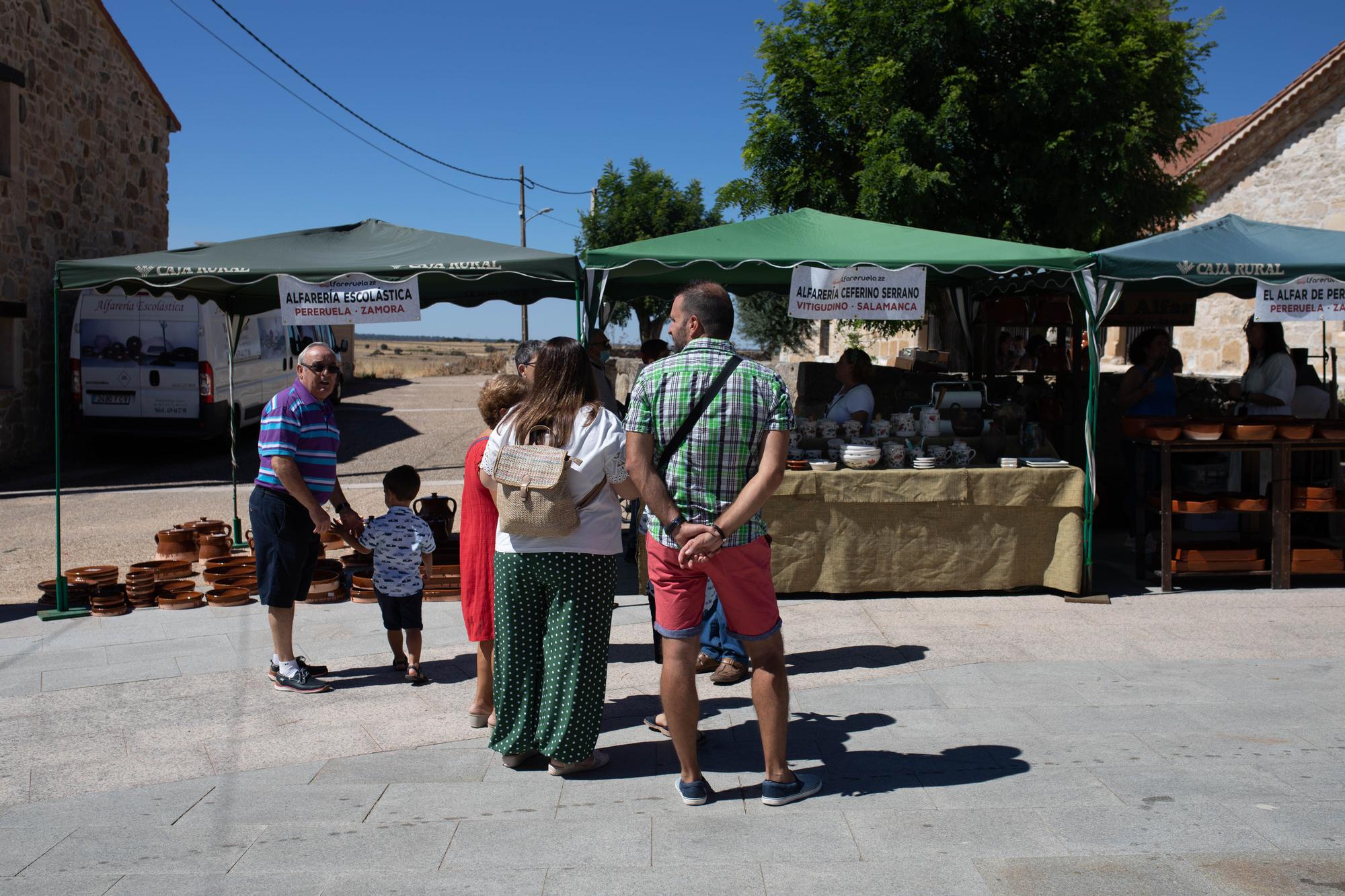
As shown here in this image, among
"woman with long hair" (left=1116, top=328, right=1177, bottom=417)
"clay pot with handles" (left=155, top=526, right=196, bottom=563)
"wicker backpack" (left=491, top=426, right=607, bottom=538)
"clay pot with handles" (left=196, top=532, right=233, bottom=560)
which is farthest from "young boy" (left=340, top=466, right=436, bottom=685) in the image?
"woman with long hair" (left=1116, top=328, right=1177, bottom=417)

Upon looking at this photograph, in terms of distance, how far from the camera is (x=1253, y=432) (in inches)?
286

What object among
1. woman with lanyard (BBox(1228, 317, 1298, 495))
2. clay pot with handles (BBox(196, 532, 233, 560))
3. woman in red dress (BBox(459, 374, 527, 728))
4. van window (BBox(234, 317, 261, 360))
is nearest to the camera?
woman in red dress (BBox(459, 374, 527, 728))

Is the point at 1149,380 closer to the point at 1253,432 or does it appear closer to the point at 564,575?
Answer: the point at 1253,432

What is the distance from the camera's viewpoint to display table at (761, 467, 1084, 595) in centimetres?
698

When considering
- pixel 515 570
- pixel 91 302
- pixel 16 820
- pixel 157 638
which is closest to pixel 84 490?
pixel 91 302

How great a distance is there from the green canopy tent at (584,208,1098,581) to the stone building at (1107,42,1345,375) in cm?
1288

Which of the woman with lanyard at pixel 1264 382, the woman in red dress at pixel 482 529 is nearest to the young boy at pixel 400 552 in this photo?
the woman in red dress at pixel 482 529

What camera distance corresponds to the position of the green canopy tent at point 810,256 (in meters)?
7.02

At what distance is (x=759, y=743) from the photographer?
4.57 meters

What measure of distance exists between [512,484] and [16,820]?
217cm

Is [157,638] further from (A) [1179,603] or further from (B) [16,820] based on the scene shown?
(A) [1179,603]

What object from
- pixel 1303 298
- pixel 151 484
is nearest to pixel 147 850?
pixel 1303 298

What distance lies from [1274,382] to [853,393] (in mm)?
3221

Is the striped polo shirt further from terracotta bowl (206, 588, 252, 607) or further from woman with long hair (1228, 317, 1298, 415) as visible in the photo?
woman with long hair (1228, 317, 1298, 415)
